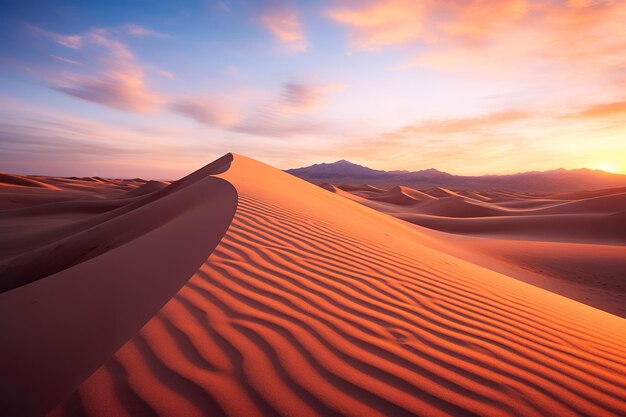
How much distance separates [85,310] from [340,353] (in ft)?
5.55

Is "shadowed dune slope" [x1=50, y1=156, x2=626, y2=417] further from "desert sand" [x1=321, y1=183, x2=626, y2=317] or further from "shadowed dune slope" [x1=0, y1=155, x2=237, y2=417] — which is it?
"desert sand" [x1=321, y1=183, x2=626, y2=317]

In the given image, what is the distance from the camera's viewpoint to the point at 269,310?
6.61 ft

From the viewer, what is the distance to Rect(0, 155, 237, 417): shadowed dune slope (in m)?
1.46

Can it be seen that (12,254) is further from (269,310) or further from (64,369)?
(269,310)

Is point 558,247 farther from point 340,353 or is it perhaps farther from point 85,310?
point 85,310

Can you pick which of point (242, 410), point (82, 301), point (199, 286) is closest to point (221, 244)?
point (199, 286)

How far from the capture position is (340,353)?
1.70 meters

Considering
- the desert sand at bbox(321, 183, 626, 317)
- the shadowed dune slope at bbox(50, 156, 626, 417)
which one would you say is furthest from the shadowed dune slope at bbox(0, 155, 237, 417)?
the desert sand at bbox(321, 183, 626, 317)

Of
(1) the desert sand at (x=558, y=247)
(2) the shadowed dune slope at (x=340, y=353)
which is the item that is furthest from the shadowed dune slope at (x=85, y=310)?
(1) the desert sand at (x=558, y=247)

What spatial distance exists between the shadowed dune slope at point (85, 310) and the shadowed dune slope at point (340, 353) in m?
0.18

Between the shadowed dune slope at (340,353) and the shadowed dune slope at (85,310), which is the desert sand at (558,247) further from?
the shadowed dune slope at (85,310)

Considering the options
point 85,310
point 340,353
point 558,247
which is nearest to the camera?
point 340,353

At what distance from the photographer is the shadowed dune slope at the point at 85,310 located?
1.46 m

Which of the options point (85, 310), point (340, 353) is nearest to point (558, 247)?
point (340, 353)
